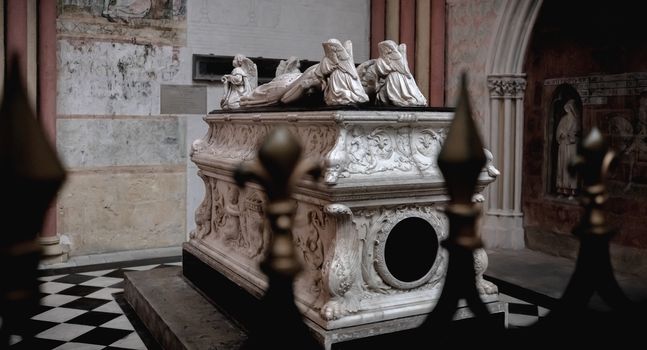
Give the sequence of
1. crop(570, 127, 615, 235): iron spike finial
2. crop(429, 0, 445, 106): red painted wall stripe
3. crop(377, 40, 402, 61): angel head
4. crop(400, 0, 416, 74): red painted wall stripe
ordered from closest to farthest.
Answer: crop(570, 127, 615, 235): iron spike finial
crop(377, 40, 402, 61): angel head
crop(429, 0, 445, 106): red painted wall stripe
crop(400, 0, 416, 74): red painted wall stripe

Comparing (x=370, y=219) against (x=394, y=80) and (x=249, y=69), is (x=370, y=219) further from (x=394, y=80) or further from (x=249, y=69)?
(x=249, y=69)

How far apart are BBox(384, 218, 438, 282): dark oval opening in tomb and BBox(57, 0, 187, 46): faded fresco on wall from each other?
4612mm

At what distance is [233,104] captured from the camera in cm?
487

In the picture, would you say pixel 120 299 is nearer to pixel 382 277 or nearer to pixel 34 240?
pixel 382 277

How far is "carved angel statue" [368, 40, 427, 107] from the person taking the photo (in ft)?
11.6

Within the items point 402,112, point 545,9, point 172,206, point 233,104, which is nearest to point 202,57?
point 172,206

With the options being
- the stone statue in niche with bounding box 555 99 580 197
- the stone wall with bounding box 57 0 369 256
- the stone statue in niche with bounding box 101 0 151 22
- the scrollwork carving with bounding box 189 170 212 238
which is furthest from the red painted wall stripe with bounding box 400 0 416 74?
the scrollwork carving with bounding box 189 170 212 238

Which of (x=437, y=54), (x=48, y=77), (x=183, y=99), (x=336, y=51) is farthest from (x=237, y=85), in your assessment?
(x=437, y=54)

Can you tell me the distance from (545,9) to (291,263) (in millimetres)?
6421

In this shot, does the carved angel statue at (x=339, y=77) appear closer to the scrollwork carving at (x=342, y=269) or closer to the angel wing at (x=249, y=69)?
the scrollwork carving at (x=342, y=269)

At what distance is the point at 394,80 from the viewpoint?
11.8 feet

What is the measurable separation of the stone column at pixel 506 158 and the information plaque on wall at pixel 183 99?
122 inches

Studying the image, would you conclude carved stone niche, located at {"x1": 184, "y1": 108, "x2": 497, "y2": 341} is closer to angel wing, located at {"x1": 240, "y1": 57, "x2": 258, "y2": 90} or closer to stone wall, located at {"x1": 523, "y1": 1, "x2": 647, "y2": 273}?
angel wing, located at {"x1": 240, "y1": 57, "x2": 258, "y2": 90}

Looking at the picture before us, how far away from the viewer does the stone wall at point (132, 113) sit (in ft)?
21.6
